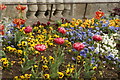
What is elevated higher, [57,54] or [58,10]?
[58,10]

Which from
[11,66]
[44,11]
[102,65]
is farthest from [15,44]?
[44,11]

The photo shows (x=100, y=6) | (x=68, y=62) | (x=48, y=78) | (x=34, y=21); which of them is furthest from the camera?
(x=100, y=6)

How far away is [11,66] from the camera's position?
4.42m

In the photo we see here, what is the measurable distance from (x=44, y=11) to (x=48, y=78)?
3.42 m

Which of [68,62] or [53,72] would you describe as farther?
[68,62]

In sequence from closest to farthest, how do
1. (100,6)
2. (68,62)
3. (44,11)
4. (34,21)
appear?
(68,62)
(34,21)
(44,11)
(100,6)

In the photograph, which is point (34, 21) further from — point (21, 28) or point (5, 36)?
point (5, 36)

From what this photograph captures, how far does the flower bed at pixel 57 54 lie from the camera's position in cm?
427

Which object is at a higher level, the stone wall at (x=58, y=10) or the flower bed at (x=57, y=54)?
the stone wall at (x=58, y=10)

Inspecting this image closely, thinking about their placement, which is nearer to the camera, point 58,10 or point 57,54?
point 57,54

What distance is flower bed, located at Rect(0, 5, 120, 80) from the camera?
4273 millimetres

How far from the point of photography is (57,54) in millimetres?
4949

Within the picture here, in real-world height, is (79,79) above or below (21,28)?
below

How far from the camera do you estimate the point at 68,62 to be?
4766 mm
